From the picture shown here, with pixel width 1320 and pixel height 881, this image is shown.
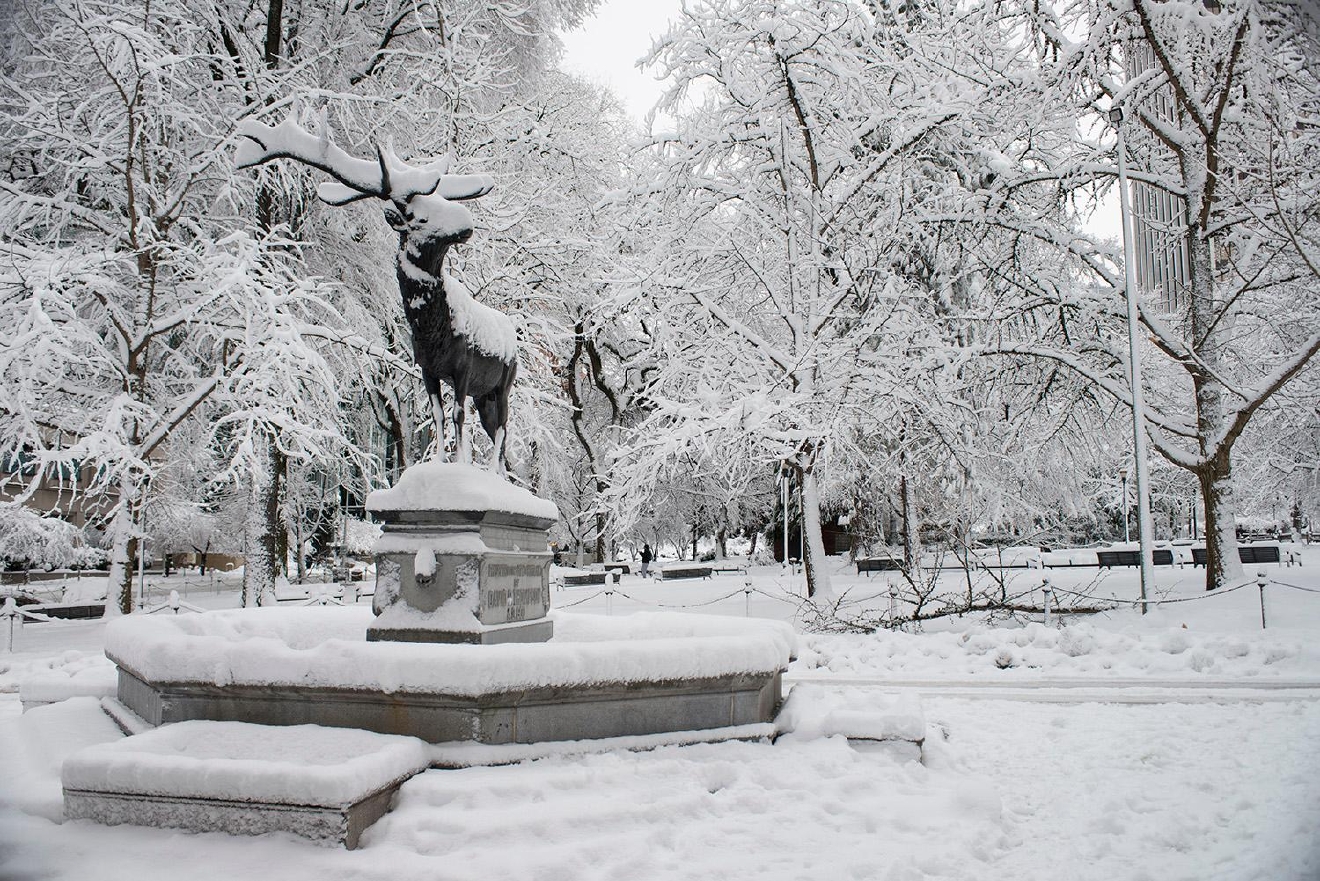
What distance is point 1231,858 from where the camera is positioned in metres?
4.41

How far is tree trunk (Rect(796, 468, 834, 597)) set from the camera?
16.7 m

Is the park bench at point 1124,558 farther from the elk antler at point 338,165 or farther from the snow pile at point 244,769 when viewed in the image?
the snow pile at point 244,769

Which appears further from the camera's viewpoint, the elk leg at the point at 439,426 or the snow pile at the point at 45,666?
the snow pile at the point at 45,666

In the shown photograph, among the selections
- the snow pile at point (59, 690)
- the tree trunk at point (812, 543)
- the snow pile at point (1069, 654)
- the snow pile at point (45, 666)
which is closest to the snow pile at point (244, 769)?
the snow pile at point (59, 690)

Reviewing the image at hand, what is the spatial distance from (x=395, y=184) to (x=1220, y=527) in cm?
1609

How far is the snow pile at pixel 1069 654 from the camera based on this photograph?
10.4 m

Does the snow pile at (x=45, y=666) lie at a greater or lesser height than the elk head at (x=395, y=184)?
lesser

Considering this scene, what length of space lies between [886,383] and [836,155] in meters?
5.42

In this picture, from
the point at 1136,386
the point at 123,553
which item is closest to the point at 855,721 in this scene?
the point at 1136,386

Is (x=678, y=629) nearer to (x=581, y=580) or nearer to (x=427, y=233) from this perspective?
(x=427, y=233)

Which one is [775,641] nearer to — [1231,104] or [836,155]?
[836,155]

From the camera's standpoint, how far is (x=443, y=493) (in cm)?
641

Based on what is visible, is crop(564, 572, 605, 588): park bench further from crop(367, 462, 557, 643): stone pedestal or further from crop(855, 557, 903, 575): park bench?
crop(367, 462, 557, 643): stone pedestal

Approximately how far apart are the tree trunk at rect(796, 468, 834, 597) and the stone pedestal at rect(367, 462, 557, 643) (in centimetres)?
1072
